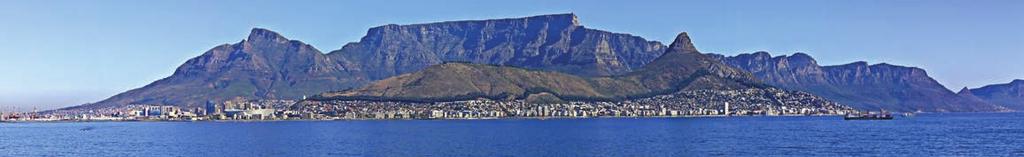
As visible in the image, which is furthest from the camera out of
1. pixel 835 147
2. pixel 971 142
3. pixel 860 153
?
pixel 971 142

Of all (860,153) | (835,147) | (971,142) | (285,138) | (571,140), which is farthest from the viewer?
(285,138)

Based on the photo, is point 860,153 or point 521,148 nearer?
point 860,153

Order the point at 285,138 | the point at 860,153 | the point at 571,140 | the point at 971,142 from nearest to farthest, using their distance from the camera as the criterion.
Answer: the point at 860,153 < the point at 971,142 < the point at 571,140 < the point at 285,138

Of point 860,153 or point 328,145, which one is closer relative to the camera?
point 860,153

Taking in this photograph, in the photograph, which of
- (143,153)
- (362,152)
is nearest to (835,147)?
(362,152)

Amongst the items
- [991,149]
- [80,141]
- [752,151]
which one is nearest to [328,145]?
[80,141]

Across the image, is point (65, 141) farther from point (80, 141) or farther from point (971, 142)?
point (971, 142)

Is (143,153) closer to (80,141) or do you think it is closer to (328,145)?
(328,145)

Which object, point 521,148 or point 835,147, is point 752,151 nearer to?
point 835,147

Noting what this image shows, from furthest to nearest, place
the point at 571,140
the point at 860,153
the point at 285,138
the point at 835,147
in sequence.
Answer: the point at 285,138 → the point at 571,140 → the point at 835,147 → the point at 860,153
